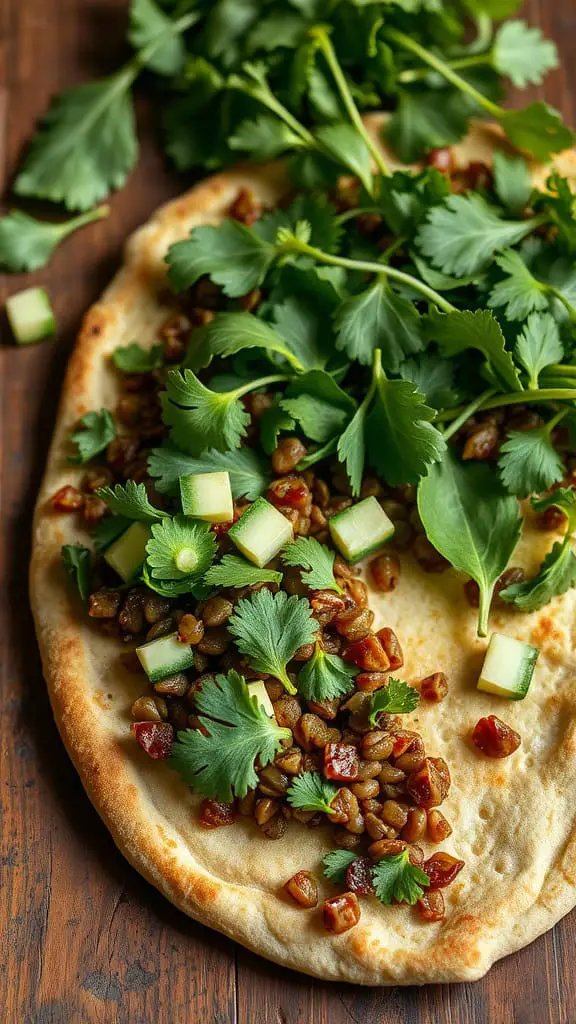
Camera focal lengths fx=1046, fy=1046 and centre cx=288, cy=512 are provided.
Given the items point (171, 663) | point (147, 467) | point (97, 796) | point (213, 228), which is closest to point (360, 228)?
point (213, 228)

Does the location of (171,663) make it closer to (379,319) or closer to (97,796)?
(97,796)

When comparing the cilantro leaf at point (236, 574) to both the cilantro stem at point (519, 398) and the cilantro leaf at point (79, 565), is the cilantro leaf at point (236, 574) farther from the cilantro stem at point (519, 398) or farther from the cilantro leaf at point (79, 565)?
the cilantro stem at point (519, 398)

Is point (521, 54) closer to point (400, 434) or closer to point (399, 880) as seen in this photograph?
point (400, 434)

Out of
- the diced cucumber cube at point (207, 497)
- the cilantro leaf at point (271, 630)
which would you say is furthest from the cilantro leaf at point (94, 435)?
the cilantro leaf at point (271, 630)

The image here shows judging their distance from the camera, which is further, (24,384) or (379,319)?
(24,384)

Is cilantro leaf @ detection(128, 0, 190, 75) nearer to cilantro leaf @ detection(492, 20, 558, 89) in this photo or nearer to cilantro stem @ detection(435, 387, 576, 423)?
cilantro leaf @ detection(492, 20, 558, 89)
